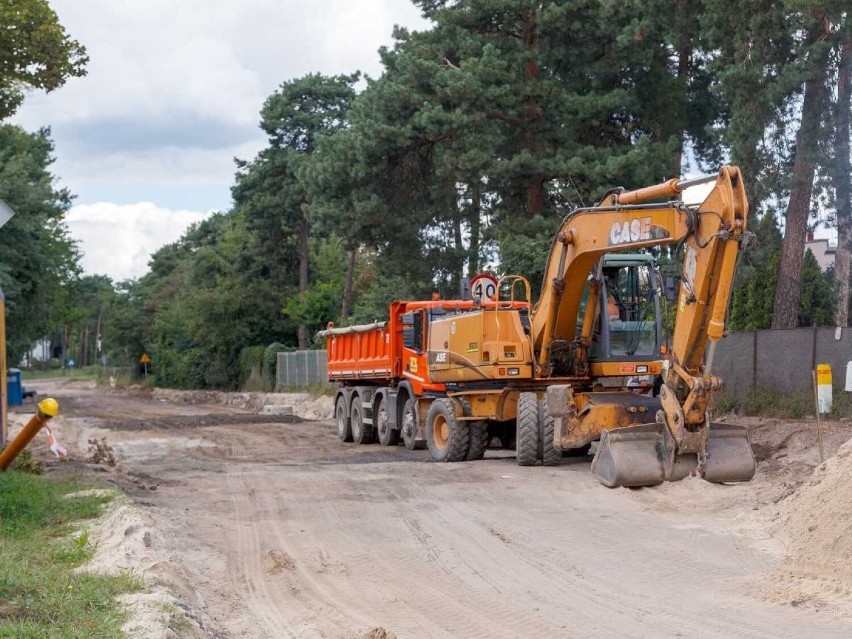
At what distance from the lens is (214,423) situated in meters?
33.3

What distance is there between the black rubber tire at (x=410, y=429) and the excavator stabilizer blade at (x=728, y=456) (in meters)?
8.78

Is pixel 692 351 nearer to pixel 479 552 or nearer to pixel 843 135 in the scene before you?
pixel 479 552

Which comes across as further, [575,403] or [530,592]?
[575,403]

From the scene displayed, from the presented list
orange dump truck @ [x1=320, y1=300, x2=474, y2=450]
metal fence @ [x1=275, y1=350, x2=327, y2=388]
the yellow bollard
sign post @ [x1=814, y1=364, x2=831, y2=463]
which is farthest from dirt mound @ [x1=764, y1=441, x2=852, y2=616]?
metal fence @ [x1=275, y1=350, x2=327, y2=388]

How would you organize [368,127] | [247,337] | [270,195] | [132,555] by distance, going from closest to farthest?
[132,555] → [368,127] → [270,195] → [247,337]

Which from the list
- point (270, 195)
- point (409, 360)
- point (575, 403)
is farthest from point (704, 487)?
point (270, 195)

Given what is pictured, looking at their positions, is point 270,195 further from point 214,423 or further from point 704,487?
point 704,487

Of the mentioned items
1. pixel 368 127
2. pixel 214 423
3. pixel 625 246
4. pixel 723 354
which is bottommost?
pixel 214 423

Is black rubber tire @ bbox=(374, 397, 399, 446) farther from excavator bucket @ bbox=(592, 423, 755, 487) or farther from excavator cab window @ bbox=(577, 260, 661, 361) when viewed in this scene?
excavator bucket @ bbox=(592, 423, 755, 487)

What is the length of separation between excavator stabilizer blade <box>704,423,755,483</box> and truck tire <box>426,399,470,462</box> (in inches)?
229

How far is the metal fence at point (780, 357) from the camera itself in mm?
20578

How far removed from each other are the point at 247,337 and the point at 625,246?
139ft

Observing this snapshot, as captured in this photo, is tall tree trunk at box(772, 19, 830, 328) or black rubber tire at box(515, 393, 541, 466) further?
tall tree trunk at box(772, 19, 830, 328)

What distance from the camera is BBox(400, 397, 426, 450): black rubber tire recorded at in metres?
21.8
